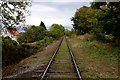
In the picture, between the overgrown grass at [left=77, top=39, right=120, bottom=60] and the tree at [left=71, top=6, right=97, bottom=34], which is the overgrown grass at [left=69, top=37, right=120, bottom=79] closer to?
the overgrown grass at [left=77, top=39, right=120, bottom=60]

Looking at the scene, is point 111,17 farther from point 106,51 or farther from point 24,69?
point 24,69

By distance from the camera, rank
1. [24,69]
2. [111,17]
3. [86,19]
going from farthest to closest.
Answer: [86,19], [111,17], [24,69]

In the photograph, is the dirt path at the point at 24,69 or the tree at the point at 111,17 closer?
the dirt path at the point at 24,69

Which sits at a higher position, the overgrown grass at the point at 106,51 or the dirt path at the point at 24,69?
the overgrown grass at the point at 106,51

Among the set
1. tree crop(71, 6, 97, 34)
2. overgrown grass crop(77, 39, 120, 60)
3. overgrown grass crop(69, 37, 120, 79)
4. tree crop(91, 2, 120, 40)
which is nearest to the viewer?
overgrown grass crop(69, 37, 120, 79)

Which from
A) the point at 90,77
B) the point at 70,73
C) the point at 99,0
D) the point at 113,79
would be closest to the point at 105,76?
the point at 113,79

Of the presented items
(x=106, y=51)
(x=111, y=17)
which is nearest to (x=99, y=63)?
(x=106, y=51)

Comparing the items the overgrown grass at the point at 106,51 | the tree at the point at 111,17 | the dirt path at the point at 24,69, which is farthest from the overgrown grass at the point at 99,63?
the dirt path at the point at 24,69

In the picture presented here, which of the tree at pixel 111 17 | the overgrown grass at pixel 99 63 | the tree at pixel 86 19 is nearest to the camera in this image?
the overgrown grass at pixel 99 63

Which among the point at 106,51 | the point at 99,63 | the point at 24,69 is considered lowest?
the point at 24,69

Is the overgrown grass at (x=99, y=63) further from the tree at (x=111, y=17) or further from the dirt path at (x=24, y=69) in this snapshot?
the dirt path at (x=24, y=69)

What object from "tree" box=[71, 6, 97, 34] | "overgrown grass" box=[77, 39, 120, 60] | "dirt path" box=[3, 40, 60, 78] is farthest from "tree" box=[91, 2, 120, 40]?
"dirt path" box=[3, 40, 60, 78]

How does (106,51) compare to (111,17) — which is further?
(106,51)

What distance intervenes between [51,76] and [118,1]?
826 centimetres
